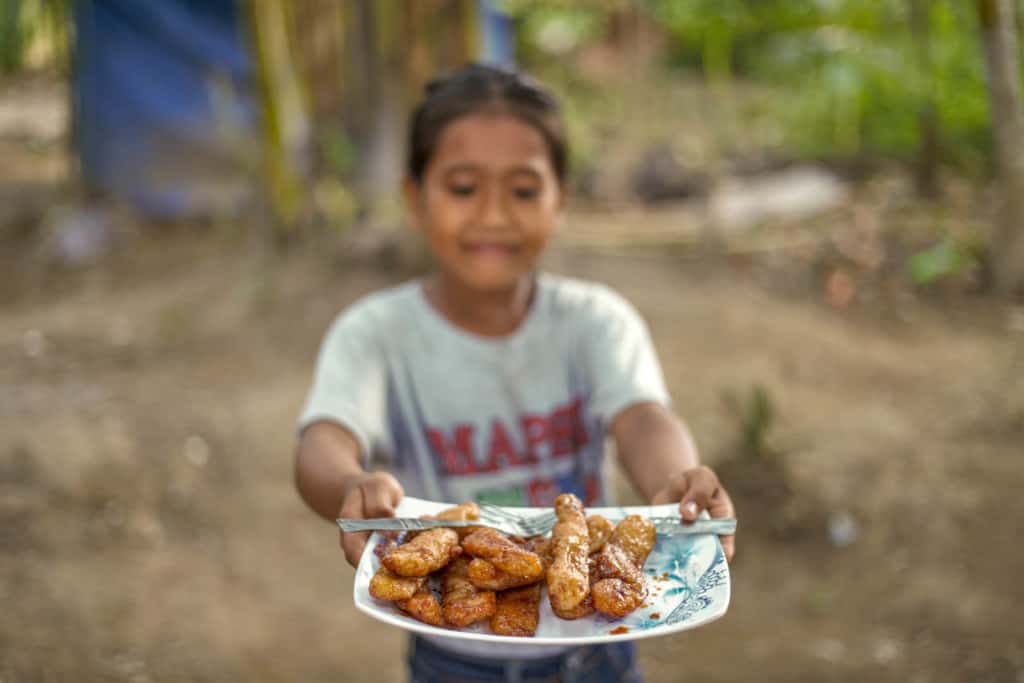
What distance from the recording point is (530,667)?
5.91 ft

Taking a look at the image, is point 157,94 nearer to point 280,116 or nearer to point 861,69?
point 280,116

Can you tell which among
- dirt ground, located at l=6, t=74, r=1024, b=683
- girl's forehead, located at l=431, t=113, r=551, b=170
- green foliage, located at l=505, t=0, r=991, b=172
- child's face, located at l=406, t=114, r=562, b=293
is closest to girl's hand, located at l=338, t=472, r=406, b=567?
child's face, located at l=406, t=114, r=562, b=293

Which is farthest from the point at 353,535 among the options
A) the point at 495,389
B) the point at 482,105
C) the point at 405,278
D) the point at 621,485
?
the point at 405,278

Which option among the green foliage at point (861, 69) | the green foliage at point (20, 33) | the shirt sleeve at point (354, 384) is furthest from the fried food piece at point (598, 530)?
the green foliage at point (20, 33)

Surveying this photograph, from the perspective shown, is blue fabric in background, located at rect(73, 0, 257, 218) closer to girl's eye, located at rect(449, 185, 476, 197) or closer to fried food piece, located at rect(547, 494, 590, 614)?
girl's eye, located at rect(449, 185, 476, 197)

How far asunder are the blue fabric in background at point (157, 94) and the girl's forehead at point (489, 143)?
570cm

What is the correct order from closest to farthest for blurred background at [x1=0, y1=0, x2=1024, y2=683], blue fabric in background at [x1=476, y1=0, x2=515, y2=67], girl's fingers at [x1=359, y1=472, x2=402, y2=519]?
girl's fingers at [x1=359, y1=472, x2=402, y2=519], blurred background at [x1=0, y1=0, x2=1024, y2=683], blue fabric in background at [x1=476, y1=0, x2=515, y2=67]

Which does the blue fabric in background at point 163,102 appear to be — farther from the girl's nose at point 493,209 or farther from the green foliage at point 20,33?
the girl's nose at point 493,209

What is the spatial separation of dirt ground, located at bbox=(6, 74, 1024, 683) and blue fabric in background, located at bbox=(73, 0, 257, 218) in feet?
6.61

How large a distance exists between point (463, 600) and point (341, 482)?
384 millimetres

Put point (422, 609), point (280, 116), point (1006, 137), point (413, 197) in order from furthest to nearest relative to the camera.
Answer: point (280, 116)
point (1006, 137)
point (413, 197)
point (422, 609)

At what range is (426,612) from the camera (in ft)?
4.21

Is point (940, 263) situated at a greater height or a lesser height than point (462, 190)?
lesser

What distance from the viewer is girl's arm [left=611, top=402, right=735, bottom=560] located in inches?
58.8
